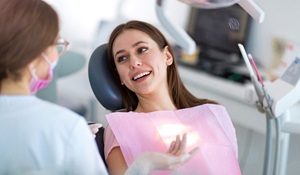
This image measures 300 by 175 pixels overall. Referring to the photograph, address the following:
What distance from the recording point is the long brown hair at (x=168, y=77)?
151 cm

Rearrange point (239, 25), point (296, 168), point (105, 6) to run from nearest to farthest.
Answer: point (296, 168) < point (239, 25) < point (105, 6)

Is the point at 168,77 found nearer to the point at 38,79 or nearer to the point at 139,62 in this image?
the point at 139,62

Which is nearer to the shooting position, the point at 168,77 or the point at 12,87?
the point at 12,87

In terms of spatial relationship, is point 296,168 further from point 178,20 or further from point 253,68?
point 178,20

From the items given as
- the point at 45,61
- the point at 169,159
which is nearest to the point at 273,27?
the point at 169,159

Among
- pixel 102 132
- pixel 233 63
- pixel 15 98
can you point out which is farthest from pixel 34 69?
pixel 233 63

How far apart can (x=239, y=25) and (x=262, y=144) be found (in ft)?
2.32

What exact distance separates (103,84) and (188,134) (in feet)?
1.02

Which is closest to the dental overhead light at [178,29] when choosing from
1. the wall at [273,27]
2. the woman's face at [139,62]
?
the woman's face at [139,62]

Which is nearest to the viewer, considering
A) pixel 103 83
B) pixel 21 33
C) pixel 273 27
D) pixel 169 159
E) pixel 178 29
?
pixel 21 33

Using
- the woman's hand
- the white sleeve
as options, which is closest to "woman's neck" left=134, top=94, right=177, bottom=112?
the woman's hand

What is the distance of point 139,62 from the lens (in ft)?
4.73

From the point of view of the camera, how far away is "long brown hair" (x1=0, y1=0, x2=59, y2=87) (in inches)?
35.0

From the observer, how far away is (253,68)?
1.48 meters
